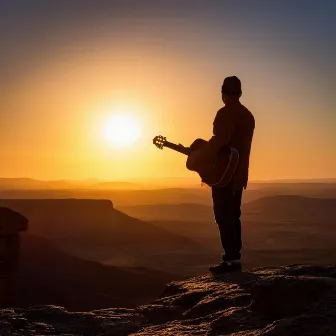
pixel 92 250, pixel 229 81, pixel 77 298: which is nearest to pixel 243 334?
pixel 229 81

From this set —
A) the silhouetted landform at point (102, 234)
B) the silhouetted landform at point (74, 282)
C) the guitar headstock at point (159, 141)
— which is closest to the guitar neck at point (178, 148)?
the guitar headstock at point (159, 141)

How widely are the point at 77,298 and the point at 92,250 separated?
61687 millimetres

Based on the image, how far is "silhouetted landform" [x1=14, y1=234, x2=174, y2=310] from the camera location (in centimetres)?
4122

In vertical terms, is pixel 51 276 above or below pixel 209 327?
below

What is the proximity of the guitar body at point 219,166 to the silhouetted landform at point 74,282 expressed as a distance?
33.0 meters

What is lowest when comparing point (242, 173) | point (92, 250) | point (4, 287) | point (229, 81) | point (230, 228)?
point (92, 250)

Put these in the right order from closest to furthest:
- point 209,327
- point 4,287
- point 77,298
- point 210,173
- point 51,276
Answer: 1. point 209,327
2. point 210,173
3. point 4,287
4. point 77,298
5. point 51,276

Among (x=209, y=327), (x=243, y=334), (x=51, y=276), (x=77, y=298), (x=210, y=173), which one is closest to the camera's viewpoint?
(x=243, y=334)

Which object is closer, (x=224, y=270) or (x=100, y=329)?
(x=100, y=329)

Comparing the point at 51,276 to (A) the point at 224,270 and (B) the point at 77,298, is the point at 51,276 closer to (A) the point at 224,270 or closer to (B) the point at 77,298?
(B) the point at 77,298

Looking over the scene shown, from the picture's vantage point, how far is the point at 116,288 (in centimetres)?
5075

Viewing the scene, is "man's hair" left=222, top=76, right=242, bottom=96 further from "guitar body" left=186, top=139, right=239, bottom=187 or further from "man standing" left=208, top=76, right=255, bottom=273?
"guitar body" left=186, top=139, right=239, bottom=187

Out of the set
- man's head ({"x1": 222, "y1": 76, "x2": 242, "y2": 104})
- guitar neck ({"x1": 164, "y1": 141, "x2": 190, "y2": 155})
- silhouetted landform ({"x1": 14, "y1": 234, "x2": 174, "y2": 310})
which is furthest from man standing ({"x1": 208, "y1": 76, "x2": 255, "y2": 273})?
silhouetted landform ({"x1": 14, "y1": 234, "x2": 174, "y2": 310})

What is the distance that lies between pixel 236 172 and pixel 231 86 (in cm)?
112
